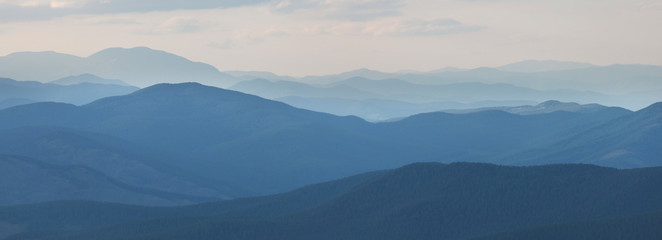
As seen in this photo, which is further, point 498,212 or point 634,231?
point 498,212

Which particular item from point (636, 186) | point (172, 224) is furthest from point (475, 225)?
point (172, 224)

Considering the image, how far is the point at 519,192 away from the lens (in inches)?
4914

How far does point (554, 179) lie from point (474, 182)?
31.9 feet

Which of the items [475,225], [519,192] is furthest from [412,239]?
[519,192]

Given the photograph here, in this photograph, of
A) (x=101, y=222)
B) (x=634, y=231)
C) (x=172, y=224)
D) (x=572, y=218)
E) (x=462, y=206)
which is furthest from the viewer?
(x=101, y=222)

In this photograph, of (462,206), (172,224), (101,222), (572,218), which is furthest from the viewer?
(101,222)

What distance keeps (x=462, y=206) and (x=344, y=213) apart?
15.0m

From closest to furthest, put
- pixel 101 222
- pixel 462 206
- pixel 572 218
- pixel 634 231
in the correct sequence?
pixel 634 231, pixel 572 218, pixel 462 206, pixel 101 222

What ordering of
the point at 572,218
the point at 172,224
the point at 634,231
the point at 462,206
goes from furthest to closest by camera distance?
the point at 172,224 < the point at 462,206 < the point at 572,218 < the point at 634,231

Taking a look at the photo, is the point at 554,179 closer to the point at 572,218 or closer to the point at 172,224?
the point at 572,218

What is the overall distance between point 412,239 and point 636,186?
2620 cm

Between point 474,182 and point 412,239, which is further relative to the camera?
point 474,182

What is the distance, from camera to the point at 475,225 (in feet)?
389

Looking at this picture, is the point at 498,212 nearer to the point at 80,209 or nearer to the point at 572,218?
the point at 572,218
